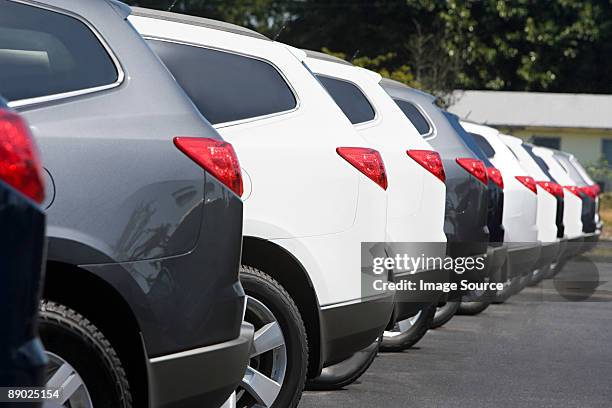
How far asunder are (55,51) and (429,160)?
4360mm

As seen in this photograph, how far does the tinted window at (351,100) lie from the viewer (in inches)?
342

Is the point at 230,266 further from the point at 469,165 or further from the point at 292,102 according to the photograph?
the point at 469,165

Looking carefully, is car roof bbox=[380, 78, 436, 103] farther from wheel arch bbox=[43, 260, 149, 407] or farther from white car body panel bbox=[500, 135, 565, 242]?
wheel arch bbox=[43, 260, 149, 407]

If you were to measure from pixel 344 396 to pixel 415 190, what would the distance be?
132 centimetres

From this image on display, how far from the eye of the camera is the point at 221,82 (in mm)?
6734

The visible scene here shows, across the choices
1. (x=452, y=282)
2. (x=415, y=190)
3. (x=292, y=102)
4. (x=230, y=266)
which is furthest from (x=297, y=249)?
(x=452, y=282)

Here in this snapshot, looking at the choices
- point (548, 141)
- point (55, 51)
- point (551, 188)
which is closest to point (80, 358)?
point (55, 51)

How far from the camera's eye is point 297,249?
6.62 meters

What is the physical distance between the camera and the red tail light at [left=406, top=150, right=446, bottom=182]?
8969 mm

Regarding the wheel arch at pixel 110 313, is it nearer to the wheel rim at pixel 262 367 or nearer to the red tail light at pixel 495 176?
the wheel rim at pixel 262 367

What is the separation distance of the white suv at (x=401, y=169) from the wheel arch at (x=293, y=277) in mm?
1555

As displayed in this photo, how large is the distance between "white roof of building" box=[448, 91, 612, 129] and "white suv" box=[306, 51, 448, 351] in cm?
4304

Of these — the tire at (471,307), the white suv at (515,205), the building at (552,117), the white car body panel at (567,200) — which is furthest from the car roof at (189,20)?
the building at (552,117)

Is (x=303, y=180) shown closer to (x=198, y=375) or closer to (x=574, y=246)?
(x=198, y=375)
